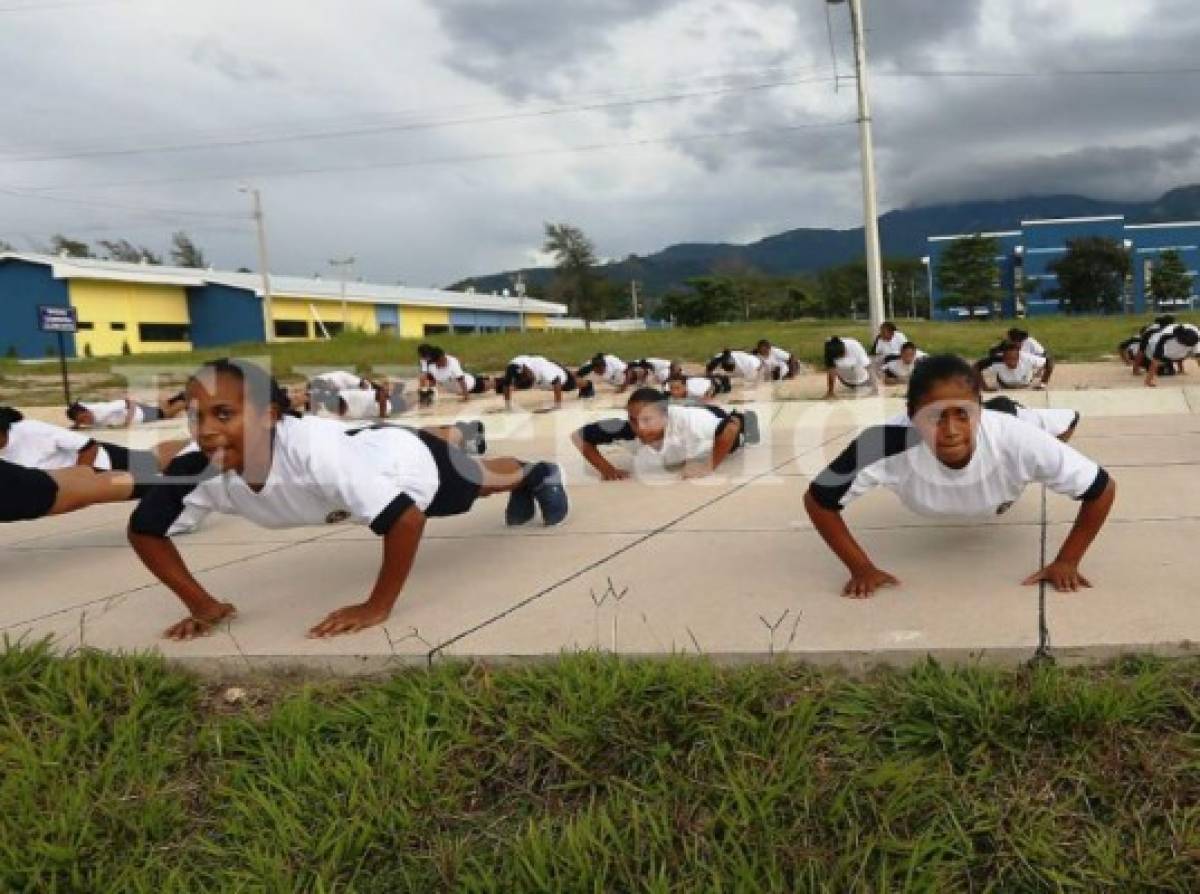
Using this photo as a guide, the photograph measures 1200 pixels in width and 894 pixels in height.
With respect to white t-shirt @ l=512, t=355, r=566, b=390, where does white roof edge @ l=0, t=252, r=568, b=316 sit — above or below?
above

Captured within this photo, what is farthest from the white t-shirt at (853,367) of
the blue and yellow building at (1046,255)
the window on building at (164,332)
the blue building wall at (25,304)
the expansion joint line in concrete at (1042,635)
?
the blue and yellow building at (1046,255)

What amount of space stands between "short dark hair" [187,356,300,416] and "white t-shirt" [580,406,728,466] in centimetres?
385

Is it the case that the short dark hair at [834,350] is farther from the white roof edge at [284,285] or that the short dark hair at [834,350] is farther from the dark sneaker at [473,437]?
the white roof edge at [284,285]

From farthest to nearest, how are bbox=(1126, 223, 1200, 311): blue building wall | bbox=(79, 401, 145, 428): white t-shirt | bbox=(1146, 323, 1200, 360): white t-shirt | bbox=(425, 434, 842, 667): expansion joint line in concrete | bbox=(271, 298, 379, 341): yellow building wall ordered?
1. bbox=(1126, 223, 1200, 311): blue building wall
2. bbox=(271, 298, 379, 341): yellow building wall
3. bbox=(79, 401, 145, 428): white t-shirt
4. bbox=(1146, 323, 1200, 360): white t-shirt
5. bbox=(425, 434, 842, 667): expansion joint line in concrete

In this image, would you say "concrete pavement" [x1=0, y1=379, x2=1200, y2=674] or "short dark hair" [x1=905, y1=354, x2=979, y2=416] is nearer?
"concrete pavement" [x1=0, y1=379, x2=1200, y2=674]

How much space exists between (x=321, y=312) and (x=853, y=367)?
4218 cm

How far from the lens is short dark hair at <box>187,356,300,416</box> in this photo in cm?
328

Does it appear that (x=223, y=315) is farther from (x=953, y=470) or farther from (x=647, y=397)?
(x=953, y=470)

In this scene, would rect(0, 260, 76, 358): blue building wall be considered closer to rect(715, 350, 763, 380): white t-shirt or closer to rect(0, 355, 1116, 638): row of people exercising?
rect(715, 350, 763, 380): white t-shirt

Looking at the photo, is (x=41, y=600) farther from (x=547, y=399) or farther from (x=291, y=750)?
(x=547, y=399)

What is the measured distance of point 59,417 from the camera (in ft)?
55.1

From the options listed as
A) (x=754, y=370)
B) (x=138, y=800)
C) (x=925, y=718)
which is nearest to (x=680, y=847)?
(x=925, y=718)

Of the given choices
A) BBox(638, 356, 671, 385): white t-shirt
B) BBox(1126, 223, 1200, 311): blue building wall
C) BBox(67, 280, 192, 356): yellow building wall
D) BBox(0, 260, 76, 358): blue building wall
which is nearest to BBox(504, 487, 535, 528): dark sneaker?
BBox(638, 356, 671, 385): white t-shirt

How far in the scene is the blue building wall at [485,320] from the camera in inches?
2504
